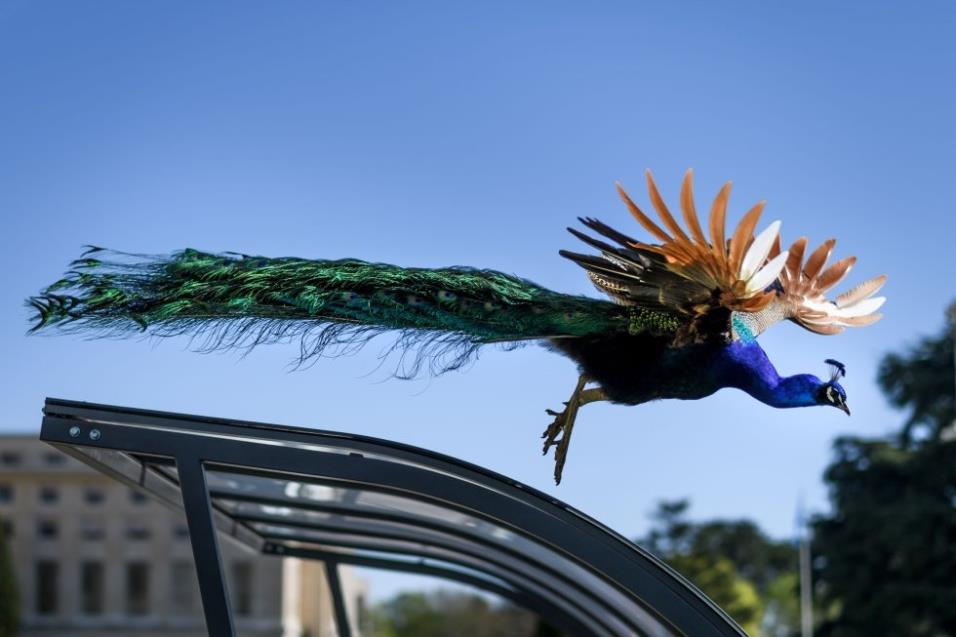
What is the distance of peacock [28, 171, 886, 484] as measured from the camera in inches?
205

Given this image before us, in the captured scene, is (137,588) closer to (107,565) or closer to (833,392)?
(107,565)

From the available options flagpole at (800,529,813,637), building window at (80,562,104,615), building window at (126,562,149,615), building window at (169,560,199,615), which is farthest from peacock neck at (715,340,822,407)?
building window at (80,562,104,615)

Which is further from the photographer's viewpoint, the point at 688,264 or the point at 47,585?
the point at 47,585

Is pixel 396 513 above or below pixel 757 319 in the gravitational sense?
below

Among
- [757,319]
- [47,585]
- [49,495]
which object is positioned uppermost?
[49,495]

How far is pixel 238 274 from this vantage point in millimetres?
5469

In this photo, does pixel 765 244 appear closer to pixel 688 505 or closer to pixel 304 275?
pixel 304 275

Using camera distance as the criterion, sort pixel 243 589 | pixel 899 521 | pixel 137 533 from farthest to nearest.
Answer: pixel 137 533, pixel 243 589, pixel 899 521

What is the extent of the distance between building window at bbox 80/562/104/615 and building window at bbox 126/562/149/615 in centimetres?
113

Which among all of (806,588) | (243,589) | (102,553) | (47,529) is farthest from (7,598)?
(806,588)

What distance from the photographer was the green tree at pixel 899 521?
29.5m

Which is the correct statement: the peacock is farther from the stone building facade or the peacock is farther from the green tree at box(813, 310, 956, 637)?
the stone building facade

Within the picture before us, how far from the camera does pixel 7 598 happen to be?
37844 millimetres

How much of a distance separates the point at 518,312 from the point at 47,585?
46.3 m
